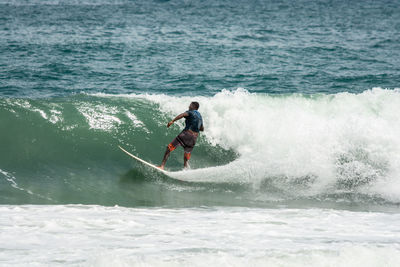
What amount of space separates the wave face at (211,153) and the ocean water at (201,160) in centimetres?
4

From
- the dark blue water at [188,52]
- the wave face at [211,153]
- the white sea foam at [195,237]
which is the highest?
the dark blue water at [188,52]

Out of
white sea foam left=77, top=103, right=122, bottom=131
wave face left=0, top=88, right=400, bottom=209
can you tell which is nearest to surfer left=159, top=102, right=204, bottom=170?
wave face left=0, top=88, right=400, bottom=209

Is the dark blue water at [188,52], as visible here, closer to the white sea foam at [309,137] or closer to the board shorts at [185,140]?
the white sea foam at [309,137]

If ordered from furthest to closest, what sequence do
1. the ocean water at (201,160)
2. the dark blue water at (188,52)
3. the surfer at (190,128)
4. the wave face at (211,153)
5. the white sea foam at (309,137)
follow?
the dark blue water at (188,52) → the white sea foam at (309,137) → the surfer at (190,128) → the wave face at (211,153) → the ocean water at (201,160)

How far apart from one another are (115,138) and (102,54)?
1363 centimetres

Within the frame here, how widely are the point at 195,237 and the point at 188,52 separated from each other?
2002 centimetres

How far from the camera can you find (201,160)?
1280cm

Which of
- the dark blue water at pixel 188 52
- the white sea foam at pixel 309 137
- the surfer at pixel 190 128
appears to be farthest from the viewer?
the dark blue water at pixel 188 52

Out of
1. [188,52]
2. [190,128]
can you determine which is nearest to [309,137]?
[190,128]

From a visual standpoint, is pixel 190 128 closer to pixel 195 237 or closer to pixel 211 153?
pixel 211 153

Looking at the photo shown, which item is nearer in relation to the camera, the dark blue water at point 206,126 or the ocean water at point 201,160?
the ocean water at point 201,160

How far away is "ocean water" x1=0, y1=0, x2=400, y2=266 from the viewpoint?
23.6ft

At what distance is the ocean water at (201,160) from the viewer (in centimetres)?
720

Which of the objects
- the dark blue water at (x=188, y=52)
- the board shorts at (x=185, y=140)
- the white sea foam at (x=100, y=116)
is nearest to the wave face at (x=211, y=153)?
the white sea foam at (x=100, y=116)
